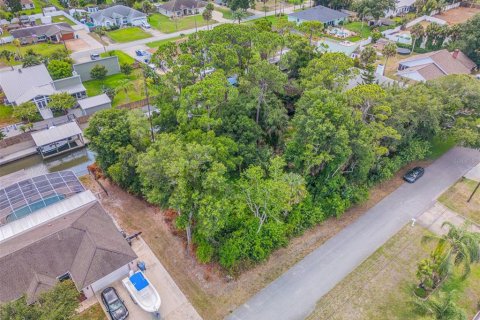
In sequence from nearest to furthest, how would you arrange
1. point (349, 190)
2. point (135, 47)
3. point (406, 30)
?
point (349, 190)
point (135, 47)
point (406, 30)

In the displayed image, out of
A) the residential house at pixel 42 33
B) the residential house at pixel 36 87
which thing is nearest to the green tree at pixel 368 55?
the residential house at pixel 36 87

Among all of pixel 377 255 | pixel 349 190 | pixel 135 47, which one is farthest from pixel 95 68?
pixel 377 255

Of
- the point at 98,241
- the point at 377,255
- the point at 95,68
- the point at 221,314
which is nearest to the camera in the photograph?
the point at 221,314

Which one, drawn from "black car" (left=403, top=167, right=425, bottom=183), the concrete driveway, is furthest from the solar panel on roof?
"black car" (left=403, top=167, right=425, bottom=183)

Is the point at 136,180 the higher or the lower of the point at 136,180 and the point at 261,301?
the higher

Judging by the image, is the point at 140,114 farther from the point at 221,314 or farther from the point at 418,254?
the point at 418,254

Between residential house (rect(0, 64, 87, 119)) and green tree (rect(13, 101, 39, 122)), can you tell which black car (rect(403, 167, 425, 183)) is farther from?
green tree (rect(13, 101, 39, 122))

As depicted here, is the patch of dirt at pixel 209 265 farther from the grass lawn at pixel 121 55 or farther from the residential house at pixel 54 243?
the grass lawn at pixel 121 55

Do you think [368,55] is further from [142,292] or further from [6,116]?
[6,116]

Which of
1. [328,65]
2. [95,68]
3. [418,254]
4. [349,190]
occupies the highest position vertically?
[328,65]
